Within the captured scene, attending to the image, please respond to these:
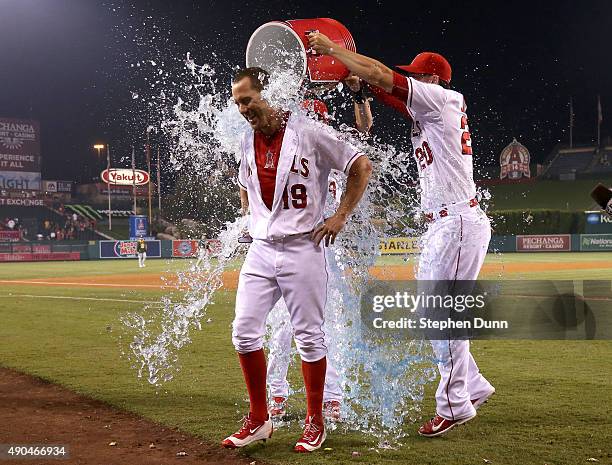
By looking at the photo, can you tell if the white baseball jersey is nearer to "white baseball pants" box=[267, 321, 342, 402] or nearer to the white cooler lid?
the white cooler lid

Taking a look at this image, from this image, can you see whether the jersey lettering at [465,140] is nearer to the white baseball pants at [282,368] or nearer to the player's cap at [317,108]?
the player's cap at [317,108]

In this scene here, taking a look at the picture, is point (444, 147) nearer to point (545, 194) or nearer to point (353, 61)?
point (353, 61)

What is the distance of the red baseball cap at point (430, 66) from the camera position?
175 inches

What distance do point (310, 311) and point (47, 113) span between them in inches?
2721

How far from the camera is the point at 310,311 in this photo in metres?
3.92

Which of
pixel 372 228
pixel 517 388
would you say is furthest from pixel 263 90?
pixel 517 388

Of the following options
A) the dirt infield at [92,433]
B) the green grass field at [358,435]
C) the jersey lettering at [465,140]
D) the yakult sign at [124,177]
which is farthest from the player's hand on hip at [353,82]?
the yakult sign at [124,177]

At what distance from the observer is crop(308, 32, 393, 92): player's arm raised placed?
3.71m

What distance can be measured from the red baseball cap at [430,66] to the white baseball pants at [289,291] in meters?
1.37

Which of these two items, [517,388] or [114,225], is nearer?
[517,388]

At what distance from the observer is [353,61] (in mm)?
3734

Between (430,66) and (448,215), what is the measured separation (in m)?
1.00

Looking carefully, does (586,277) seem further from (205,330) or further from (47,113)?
(47,113)

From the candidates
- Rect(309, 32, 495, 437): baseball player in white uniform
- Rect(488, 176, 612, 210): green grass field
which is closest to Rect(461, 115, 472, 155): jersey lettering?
Rect(309, 32, 495, 437): baseball player in white uniform
